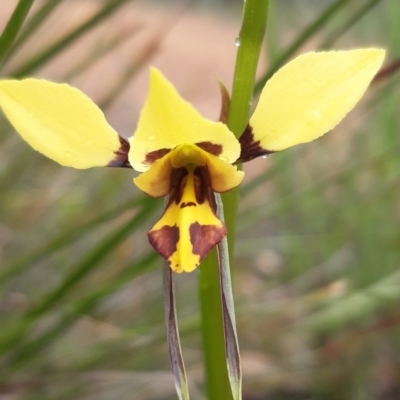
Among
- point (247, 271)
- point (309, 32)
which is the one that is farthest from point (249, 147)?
point (247, 271)

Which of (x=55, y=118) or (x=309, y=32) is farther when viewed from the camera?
(x=309, y=32)

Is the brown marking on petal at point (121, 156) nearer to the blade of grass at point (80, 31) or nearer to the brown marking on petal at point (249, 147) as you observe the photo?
the brown marking on petal at point (249, 147)

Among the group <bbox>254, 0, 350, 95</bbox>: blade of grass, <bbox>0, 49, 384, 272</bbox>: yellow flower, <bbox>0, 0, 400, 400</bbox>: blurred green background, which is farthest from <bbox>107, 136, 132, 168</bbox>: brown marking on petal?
<bbox>0, 0, 400, 400</bbox>: blurred green background

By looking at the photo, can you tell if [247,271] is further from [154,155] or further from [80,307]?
[154,155]

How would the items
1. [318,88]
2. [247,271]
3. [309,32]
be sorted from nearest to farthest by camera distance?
1. [318,88]
2. [309,32]
3. [247,271]

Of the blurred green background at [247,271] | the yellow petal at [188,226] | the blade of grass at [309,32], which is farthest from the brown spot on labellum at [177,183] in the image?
the blurred green background at [247,271]
